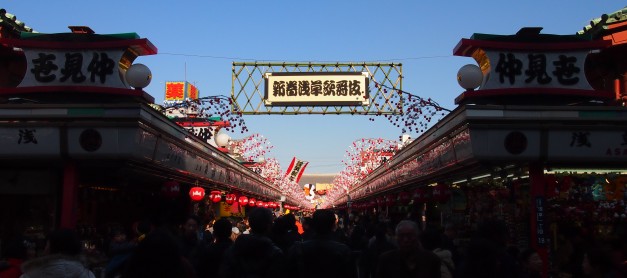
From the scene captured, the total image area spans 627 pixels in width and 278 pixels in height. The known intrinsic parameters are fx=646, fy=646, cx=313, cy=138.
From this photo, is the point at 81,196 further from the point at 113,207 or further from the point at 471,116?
the point at 471,116

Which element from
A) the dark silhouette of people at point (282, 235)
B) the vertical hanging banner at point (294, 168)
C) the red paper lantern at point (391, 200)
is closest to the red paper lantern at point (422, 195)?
the red paper lantern at point (391, 200)

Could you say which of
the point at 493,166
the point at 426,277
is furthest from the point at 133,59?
the point at 426,277

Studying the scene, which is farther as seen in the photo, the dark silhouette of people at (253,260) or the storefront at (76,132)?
the storefront at (76,132)

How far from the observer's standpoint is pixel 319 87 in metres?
23.5

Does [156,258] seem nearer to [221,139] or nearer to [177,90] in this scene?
[221,139]

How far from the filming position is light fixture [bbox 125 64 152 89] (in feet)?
47.3

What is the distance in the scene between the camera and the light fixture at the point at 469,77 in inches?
551

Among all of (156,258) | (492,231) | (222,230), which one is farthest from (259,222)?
(492,231)

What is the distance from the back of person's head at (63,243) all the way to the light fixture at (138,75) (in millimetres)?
9410

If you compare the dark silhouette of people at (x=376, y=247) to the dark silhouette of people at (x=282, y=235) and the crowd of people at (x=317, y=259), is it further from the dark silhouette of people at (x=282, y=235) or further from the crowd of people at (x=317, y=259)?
the crowd of people at (x=317, y=259)

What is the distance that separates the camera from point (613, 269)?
19.6 feet

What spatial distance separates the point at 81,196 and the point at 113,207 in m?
3.21

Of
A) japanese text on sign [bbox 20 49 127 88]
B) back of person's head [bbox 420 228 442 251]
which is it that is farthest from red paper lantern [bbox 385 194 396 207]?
back of person's head [bbox 420 228 442 251]

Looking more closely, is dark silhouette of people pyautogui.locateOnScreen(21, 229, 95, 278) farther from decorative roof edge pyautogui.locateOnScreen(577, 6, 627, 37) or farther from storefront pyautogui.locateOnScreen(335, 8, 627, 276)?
decorative roof edge pyautogui.locateOnScreen(577, 6, 627, 37)
